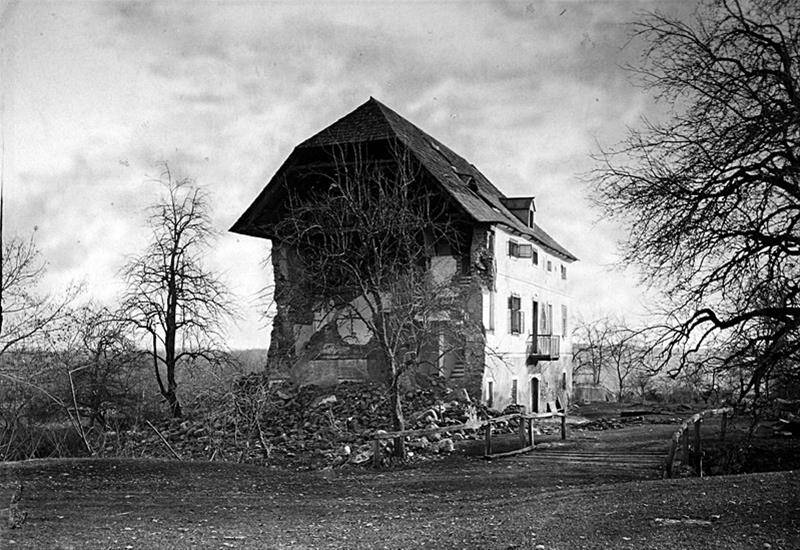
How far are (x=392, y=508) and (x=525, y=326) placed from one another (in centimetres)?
1887

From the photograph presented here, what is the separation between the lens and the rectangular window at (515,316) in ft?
95.5

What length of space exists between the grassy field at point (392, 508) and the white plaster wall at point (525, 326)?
10351mm

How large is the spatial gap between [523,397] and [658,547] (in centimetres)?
2122

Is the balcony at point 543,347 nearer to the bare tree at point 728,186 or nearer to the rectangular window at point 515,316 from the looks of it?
the rectangular window at point 515,316

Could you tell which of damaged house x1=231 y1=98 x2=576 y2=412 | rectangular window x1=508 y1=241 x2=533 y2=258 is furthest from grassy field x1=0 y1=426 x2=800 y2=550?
rectangular window x1=508 y1=241 x2=533 y2=258

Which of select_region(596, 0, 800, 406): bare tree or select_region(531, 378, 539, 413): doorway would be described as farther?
select_region(531, 378, 539, 413): doorway

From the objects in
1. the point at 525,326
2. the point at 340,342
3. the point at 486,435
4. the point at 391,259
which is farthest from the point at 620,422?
the point at 486,435

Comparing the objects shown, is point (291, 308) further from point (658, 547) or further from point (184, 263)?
point (658, 547)

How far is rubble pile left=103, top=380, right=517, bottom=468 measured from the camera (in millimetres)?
21219

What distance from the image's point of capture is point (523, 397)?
30.5 meters

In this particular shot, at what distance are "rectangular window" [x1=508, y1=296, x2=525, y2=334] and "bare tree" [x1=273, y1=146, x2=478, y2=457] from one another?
3.73 m

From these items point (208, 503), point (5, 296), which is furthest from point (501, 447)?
point (5, 296)

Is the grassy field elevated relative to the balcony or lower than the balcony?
lower

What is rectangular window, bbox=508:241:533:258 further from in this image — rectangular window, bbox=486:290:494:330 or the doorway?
the doorway
